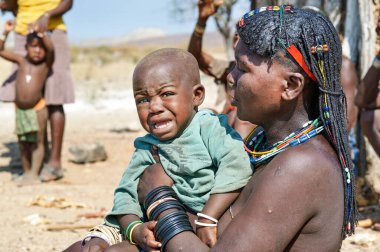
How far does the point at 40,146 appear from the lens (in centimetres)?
773

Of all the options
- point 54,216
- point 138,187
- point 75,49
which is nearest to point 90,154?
point 54,216

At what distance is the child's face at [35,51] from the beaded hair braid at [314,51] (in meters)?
5.35

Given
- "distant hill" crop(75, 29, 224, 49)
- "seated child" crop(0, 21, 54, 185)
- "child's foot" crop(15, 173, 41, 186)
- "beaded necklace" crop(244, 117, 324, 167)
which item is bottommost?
"distant hill" crop(75, 29, 224, 49)

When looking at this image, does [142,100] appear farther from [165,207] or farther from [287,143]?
[287,143]

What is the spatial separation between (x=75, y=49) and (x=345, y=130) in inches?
1643

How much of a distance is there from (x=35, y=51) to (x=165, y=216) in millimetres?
5312

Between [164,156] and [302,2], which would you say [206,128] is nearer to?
[164,156]

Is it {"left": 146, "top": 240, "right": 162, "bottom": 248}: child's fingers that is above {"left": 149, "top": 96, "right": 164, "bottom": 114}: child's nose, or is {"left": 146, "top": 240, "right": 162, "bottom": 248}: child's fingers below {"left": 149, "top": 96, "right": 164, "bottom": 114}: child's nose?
below

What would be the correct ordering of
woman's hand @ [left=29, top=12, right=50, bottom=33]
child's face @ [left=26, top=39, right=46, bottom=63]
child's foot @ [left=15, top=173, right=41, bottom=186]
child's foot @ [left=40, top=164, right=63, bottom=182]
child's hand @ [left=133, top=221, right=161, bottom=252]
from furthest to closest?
child's foot @ [left=40, top=164, right=63, bottom=182] < child's foot @ [left=15, top=173, right=41, bottom=186] < child's face @ [left=26, top=39, right=46, bottom=63] < woman's hand @ [left=29, top=12, right=50, bottom=33] < child's hand @ [left=133, top=221, right=161, bottom=252]

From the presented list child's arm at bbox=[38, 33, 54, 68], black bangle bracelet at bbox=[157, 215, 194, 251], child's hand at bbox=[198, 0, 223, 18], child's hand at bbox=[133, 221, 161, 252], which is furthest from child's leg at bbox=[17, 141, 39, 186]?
black bangle bracelet at bbox=[157, 215, 194, 251]

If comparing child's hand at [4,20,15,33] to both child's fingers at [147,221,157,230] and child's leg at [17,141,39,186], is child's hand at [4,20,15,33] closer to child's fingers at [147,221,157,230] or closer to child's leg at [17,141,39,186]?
child's leg at [17,141,39,186]

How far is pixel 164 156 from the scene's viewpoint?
2787 millimetres

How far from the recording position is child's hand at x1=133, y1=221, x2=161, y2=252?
2.51 metres

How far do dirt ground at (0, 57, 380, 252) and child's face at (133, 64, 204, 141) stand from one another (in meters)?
2.38
